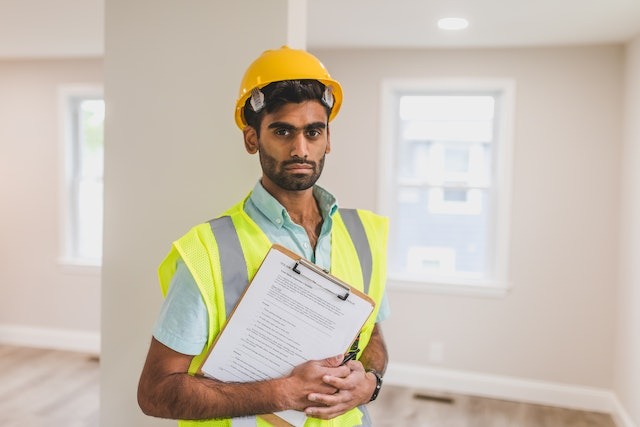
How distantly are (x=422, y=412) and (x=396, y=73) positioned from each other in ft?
7.55

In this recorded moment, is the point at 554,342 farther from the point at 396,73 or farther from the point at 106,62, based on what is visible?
the point at 106,62

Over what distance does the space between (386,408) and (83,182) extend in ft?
10.6

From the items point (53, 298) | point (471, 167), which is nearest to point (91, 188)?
point (53, 298)

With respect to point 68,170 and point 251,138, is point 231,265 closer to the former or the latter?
point 251,138

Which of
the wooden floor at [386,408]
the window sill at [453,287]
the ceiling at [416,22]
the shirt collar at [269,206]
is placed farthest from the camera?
the window sill at [453,287]

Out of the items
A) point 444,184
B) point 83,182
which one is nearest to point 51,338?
point 83,182

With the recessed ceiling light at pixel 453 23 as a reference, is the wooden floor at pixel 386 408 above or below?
below

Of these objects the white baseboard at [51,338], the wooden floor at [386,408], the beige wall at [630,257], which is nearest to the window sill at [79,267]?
the white baseboard at [51,338]

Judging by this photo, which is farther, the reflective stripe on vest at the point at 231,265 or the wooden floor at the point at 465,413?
the wooden floor at the point at 465,413

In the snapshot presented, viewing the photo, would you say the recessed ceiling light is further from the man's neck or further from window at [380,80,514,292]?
the man's neck

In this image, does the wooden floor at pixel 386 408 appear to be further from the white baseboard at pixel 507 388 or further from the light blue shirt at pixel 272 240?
the light blue shirt at pixel 272 240

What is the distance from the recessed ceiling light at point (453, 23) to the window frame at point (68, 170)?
3.06m

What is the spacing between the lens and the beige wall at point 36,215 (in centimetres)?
536

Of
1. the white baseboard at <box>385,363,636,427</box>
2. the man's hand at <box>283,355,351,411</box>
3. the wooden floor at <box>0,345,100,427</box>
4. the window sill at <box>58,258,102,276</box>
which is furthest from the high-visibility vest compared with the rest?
the window sill at <box>58,258,102,276</box>
